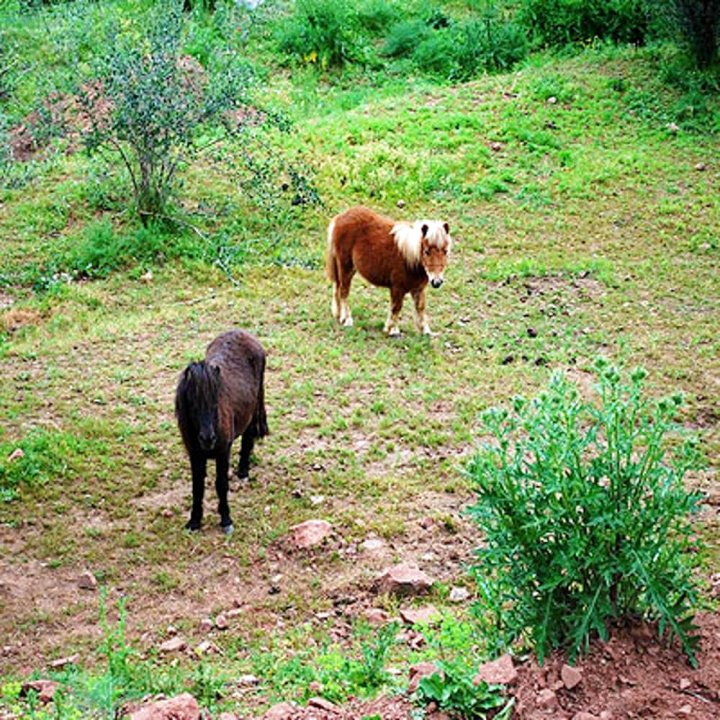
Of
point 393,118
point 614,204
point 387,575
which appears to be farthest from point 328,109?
point 387,575

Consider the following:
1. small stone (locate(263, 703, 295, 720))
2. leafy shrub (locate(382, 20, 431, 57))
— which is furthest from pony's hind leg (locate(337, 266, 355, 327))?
leafy shrub (locate(382, 20, 431, 57))

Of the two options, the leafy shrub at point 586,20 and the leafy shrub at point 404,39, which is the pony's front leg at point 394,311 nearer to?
the leafy shrub at point 586,20

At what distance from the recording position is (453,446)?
27.6ft

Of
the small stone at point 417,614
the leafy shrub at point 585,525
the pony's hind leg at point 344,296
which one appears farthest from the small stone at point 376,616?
the pony's hind leg at point 344,296

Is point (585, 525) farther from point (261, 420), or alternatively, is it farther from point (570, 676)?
point (261, 420)

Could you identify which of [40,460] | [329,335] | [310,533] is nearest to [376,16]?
[329,335]

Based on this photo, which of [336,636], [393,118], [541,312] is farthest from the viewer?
[393,118]

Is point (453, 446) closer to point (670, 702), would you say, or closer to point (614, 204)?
point (670, 702)

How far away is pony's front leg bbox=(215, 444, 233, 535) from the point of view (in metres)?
7.08

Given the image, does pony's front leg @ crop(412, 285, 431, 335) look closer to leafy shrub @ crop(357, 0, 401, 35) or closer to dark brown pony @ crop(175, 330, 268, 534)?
dark brown pony @ crop(175, 330, 268, 534)

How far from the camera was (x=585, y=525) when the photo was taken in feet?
13.2

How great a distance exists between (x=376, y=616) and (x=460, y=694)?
2.16 metres

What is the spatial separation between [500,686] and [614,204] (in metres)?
10.9

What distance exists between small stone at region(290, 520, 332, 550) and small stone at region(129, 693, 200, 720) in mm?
2693
